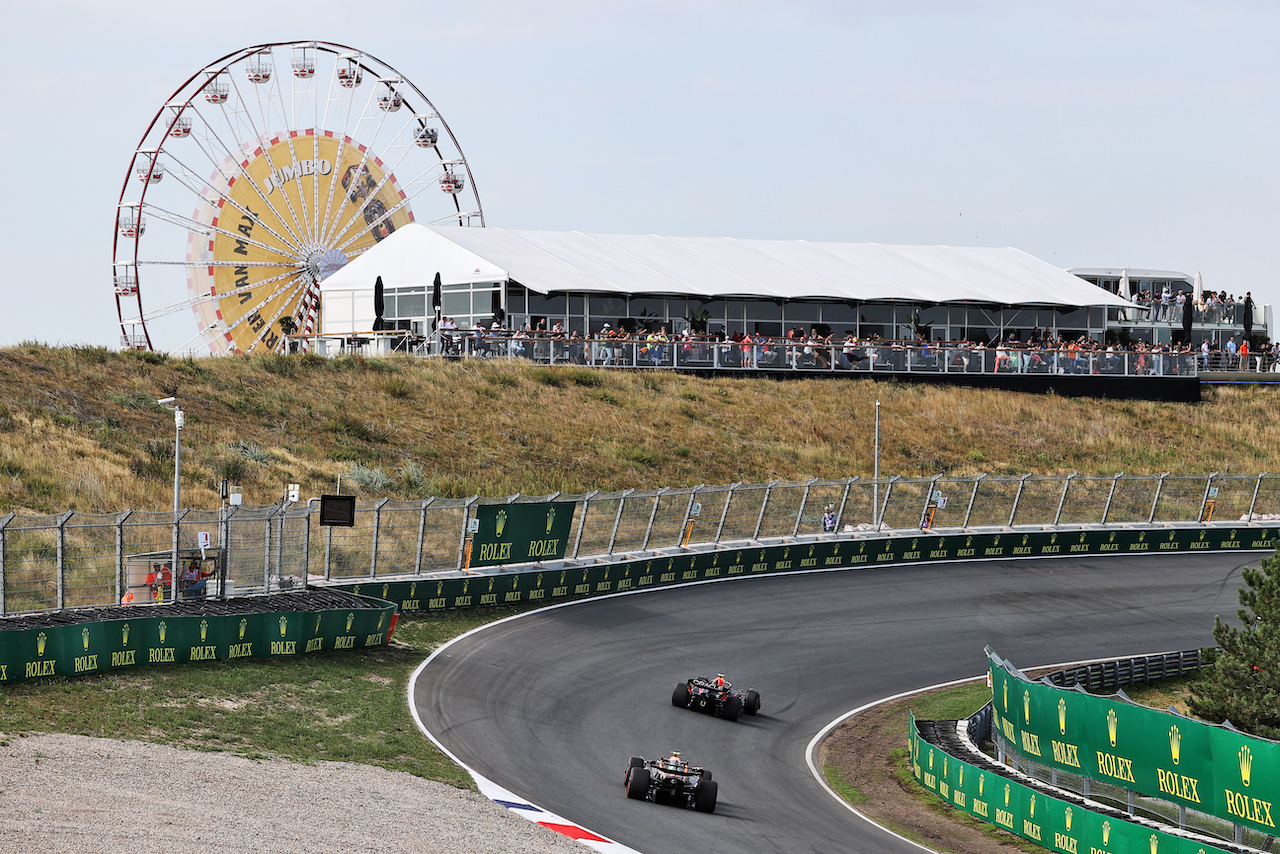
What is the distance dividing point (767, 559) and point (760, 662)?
8214 millimetres

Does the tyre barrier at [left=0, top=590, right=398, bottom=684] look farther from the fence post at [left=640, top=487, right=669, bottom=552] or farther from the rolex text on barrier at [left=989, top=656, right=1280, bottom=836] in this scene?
the rolex text on barrier at [left=989, top=656, right=1280, bottom=836]

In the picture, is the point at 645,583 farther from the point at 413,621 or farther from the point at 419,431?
the point at 419,431

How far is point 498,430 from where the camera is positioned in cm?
4519

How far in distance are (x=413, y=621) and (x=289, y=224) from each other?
4127cm

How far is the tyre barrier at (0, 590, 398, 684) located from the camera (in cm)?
1825

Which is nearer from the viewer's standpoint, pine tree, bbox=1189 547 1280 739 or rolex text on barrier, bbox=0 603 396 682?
rolex text on barrier, bbox=0 603 396 682

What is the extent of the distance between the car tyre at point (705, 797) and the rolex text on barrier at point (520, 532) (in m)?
12.2

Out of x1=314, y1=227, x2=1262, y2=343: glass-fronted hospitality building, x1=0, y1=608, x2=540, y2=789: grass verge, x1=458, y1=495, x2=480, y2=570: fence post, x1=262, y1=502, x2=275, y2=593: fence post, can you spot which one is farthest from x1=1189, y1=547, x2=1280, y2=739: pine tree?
x1=314, y1=227, x2=1262, y2=343: glass-fronted hospitality building

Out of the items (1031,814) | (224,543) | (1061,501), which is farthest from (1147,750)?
(1061,501)

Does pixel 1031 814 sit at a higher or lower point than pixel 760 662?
higher

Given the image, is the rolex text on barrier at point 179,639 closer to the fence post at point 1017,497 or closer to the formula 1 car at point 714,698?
the formula 1 car at point 714,698

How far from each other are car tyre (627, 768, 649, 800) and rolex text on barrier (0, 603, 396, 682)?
24.0 ft

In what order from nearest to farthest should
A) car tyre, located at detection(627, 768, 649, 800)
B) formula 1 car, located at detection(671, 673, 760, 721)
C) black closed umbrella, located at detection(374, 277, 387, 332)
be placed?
car tyre, located at detection(627, 768, 649, 800) → formula 1 car, located at detection(671, 673, 760, 721) → black closed umbrella, located at detection(374, 277, 387, 332)

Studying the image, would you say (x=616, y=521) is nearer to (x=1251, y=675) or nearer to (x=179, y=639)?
(x=179, y=639)
